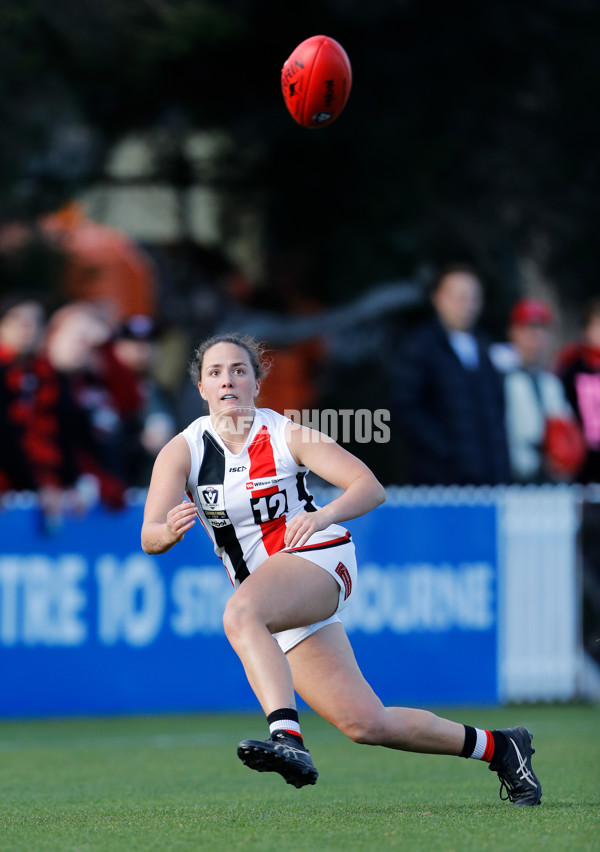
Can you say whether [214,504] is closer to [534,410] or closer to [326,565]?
[326,565]

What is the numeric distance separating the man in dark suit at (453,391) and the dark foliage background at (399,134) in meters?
3.69

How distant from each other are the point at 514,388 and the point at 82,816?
5.19 m

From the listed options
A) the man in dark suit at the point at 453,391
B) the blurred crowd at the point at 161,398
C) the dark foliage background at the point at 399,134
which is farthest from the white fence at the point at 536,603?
the dark foliage background at the point at 399,134

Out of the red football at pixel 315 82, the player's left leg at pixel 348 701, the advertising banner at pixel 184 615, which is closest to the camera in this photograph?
the player's left leg at pixel 348 701

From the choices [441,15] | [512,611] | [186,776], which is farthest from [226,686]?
[441,15]

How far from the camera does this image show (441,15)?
12.4m

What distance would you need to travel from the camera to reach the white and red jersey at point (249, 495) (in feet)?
16.1

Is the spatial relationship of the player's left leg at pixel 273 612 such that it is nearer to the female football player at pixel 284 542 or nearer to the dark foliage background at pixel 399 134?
the female football player at pixel 284 542

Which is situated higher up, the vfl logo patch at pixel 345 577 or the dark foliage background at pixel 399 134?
the dark foliage background at pixel 399 134

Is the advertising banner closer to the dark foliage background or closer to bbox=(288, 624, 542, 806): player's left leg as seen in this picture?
bbox=(288, 624, 542, 806): player's left leg

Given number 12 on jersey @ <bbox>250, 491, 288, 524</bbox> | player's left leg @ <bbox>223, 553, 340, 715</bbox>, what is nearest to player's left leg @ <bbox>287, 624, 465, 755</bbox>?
player's left leg @ <bbox>223, 553, 340, 715</bbox>

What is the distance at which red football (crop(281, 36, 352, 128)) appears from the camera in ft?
21.9

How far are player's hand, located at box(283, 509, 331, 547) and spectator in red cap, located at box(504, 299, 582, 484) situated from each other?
16.3 feet

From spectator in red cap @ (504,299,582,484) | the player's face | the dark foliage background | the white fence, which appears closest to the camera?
the player's face
